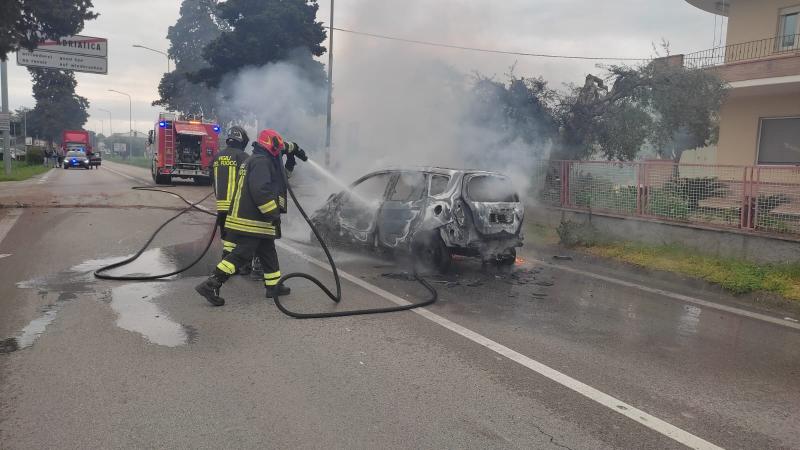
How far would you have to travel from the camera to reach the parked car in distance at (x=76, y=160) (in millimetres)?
39969

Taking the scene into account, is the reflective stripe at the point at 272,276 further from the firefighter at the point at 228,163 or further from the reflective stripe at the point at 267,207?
the firefighter at the point at 228,163

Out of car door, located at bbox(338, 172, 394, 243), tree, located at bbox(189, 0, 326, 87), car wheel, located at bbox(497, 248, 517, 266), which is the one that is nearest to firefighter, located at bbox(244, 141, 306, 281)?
car door, located at bbox(338, 172, 394, 243)

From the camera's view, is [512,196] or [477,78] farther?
[477,78]

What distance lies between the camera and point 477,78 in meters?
12.2

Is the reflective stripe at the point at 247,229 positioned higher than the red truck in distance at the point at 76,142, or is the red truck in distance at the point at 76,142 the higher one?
the red truck in distance at the point at 76,142

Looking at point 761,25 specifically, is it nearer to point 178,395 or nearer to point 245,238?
point 245,238

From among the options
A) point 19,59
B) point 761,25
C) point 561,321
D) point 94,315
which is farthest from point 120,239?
point 19,59

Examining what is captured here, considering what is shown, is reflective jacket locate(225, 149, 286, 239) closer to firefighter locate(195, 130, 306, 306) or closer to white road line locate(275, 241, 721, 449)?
firefighter locate(195, 130, 306, 306)

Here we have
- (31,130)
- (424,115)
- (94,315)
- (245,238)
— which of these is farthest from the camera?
(31,130)

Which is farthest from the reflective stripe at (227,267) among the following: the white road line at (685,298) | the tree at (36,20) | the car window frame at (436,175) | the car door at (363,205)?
the tree at (36,20)

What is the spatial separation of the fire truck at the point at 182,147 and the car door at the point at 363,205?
14.6 m

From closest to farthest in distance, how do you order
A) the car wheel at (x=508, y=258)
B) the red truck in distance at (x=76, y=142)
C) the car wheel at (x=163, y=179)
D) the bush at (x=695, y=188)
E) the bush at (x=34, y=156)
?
the car wheel at (x=508, y=258) < the bush at (x=695, y=188) < the car wheel at (x=163, y=179) < the bush at (x=34, y=156) < the red truck in distance at (x=76, y=142)

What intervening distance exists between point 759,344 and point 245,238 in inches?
183

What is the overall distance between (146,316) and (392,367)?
2.41 m
